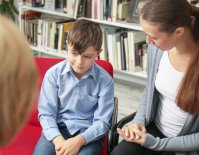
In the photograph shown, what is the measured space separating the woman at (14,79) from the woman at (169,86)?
0.86 meters

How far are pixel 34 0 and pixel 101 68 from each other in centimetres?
187

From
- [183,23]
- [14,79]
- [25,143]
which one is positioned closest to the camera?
[14,79]

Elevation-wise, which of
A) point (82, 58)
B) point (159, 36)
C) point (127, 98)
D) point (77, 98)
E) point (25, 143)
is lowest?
point (127, 98)

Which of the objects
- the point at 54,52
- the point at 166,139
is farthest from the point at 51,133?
the point at 54,52

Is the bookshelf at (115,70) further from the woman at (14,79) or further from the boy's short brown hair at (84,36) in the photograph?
the woman at (14,79)

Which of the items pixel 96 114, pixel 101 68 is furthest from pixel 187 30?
pixel 96 114

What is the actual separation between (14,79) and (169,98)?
1044 mm

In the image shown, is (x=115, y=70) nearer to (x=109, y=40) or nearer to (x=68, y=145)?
(x=109, y=40)

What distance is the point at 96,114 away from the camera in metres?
1.58

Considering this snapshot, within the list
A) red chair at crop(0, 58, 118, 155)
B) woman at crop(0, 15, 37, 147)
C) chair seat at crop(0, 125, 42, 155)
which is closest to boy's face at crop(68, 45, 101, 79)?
red chair at crop(0, 58, 118, 155)

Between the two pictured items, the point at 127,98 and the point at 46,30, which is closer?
the point at 127,98

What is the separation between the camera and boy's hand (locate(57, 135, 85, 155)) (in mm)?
1454

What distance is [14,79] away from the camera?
57cm

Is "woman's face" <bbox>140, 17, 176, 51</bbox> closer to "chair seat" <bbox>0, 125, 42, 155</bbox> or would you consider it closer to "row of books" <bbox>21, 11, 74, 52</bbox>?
"chair seat" <bbox>0, 125, 42, 155</bbox>
